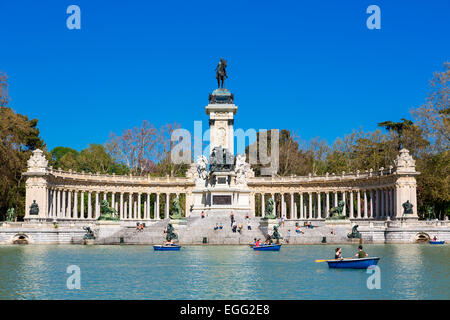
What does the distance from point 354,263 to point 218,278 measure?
7994 mm

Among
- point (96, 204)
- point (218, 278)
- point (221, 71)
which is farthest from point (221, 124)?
point (218, 278)

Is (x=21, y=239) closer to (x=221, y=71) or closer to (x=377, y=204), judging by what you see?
(x=221, y=71)

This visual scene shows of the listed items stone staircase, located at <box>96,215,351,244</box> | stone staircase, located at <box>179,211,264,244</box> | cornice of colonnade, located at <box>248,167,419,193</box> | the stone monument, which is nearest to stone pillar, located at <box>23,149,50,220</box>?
stone staircase, located at <box>96,215,351,244</box>

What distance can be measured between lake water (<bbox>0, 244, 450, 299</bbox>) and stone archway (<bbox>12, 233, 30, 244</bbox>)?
70.8 feet

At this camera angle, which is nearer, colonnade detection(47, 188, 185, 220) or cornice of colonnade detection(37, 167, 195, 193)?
cornice of colonnade detection(37, 167, 195, 193)

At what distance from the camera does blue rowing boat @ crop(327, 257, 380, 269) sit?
30081 millimetres

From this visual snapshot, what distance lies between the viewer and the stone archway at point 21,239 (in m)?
59.1

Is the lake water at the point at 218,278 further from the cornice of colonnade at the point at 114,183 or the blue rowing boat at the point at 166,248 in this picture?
the cornice of colonnade at the point at 114,183

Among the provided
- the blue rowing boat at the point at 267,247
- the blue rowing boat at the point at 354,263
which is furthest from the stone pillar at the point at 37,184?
the blue rowing boat at the point at 354,263

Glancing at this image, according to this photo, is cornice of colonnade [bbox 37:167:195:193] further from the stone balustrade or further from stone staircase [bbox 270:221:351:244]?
stone staircase [bbox 270:221:351:244]
